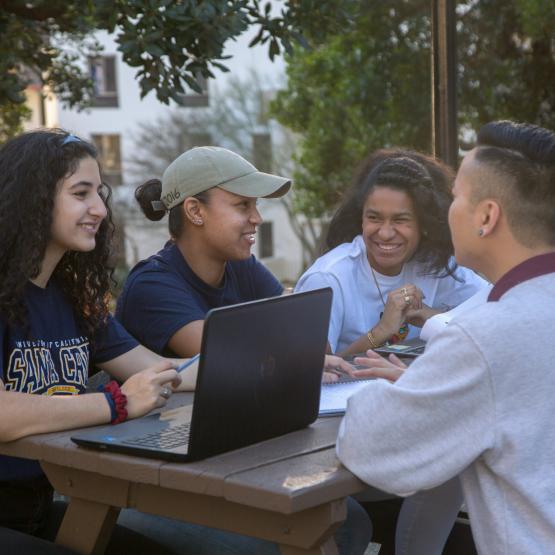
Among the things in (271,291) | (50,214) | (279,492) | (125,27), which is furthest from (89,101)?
(279,492)

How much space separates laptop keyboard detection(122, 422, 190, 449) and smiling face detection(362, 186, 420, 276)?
1570 mm

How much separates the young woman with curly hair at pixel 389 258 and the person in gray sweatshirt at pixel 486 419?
149 centimetres

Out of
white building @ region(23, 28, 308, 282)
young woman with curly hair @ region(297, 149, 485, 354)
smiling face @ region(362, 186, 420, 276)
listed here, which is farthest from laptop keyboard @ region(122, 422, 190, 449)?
white building @ region(23, 28, 308, 282)

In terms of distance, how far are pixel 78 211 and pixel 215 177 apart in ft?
2.32

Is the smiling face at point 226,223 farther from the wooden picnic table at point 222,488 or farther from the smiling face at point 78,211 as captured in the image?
the wooden picnic table at point 222,488

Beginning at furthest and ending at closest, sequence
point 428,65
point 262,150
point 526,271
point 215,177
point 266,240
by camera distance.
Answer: point 266,240, point 262,150, point 428,65, point 215,177, point 526,271

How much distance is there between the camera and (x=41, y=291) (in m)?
2.70

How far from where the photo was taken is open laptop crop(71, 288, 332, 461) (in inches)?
78.6

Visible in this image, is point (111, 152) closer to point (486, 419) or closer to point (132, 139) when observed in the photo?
point (132, 139)

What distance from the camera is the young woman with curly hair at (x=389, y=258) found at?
11.7 ft

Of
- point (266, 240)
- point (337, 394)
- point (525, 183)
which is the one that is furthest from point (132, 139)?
point (525, 183)

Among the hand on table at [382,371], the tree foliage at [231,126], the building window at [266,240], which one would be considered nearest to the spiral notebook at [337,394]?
the hand on table at [382,371]

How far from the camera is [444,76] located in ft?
14.9

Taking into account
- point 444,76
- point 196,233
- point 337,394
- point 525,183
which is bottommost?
point 337,394
